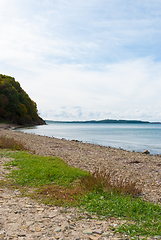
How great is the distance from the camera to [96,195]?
6.91 m

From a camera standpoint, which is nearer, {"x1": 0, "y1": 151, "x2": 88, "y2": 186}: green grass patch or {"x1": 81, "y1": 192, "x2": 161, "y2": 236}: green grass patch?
{"x1": 81, "y1": 192, "x2": 161, "y2": 236}: green grass patch

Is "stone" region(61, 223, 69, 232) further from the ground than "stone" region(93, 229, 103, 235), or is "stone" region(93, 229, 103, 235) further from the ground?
"stone" region(93, 229, 103, 235)

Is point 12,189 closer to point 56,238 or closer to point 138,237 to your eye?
point 56,238

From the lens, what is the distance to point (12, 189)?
7.59 metres

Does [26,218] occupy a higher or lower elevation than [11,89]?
lower

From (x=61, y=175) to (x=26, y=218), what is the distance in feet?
13.9

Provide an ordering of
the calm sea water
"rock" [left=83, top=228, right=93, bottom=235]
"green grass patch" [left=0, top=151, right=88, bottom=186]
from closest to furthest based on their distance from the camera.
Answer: "rock" [left=83, top=228, right=93, bottom=235] → "green grass patch" [left=0, top=151, right=88, bottom=186] → the calm sea water

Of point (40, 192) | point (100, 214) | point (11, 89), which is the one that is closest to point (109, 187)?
point (100, 214)

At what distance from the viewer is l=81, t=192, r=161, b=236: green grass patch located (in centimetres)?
→ 463

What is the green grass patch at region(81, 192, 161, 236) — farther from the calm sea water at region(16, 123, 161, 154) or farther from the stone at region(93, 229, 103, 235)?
the calm sea water at region(16, 123, 161, 154)

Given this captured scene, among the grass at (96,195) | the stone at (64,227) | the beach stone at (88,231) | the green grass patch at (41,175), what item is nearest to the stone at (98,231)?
the beach stone at (88,231)

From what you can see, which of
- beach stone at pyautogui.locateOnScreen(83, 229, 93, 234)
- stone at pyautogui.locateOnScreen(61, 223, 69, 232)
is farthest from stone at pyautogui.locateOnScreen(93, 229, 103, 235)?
stone at pyautogui.locateOnScreen(61, 223, 69, 232)

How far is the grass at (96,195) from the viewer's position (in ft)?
16.5

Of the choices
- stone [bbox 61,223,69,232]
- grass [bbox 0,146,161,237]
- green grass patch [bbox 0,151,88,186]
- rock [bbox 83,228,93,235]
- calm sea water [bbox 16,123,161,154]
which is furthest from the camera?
calm sea water [bbox 16,123,161,154]
